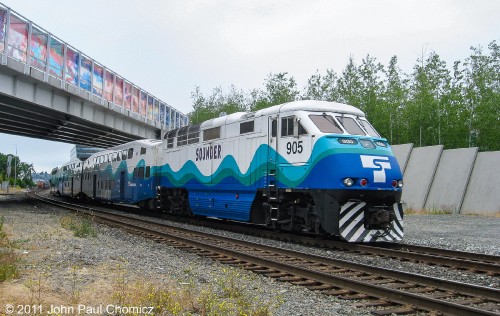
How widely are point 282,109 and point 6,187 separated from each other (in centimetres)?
6883

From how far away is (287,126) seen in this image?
41.4 ft

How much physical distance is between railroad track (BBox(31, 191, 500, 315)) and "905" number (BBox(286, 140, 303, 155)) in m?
2.71

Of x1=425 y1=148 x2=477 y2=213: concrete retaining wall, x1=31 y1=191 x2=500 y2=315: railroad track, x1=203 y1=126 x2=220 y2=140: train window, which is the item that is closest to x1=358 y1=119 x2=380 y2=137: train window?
x1=31 y1=191 x2=500 y2=315: railroad track

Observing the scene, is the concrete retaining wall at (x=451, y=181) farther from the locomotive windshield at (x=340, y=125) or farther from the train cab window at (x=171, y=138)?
the train cab window at (x=171, y=138)

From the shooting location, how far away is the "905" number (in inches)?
475

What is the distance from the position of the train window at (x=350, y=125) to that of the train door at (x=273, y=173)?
73.1 inches

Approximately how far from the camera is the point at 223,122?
15.8 metres

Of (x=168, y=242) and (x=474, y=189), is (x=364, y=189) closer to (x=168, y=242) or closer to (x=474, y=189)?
(x=168, y=242)

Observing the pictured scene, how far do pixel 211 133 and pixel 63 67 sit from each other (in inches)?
489

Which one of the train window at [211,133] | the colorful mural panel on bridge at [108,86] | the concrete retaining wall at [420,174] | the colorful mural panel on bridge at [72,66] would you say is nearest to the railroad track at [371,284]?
the train window at [211,133]

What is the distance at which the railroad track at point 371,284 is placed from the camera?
231 inches

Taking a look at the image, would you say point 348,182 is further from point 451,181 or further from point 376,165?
point 451,181

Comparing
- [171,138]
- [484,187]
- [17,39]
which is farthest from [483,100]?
[17,39]

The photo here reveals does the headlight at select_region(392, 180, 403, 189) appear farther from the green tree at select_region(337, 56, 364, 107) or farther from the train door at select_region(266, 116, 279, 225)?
the green tree at select_region(337, 56, 364, 107)
